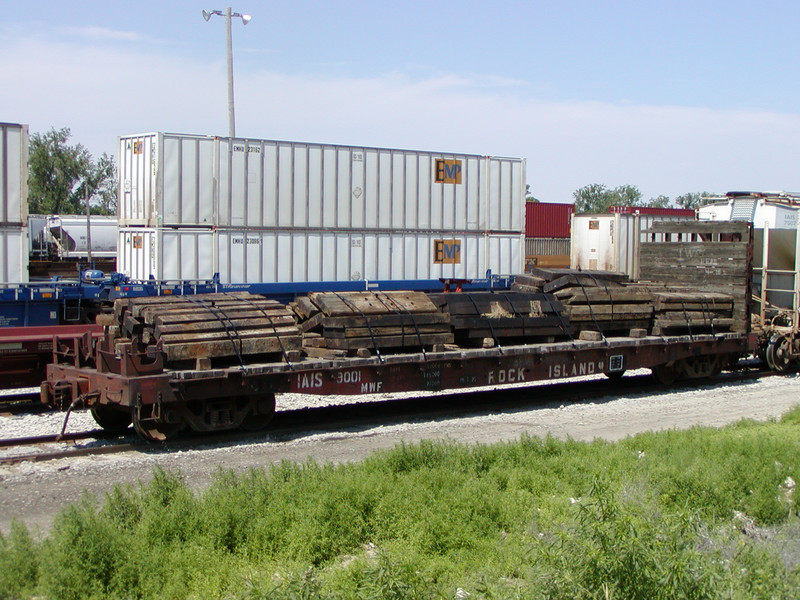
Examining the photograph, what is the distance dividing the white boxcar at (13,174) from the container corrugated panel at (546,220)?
3036 cm

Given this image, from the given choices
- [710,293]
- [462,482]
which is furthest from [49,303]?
[710,293]

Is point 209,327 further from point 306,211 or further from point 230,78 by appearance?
point 230,78

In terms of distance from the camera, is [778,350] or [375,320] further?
[778,350]

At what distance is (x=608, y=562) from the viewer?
484 centimetres

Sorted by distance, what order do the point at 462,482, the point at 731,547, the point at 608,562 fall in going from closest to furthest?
the point at 608,562 < the point at 731,547 < the point at 462,482

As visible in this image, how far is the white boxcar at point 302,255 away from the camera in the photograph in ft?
57.7

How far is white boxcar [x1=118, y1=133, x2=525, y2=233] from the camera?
688 inches

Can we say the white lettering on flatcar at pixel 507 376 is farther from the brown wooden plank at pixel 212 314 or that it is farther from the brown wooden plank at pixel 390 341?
the brown wooden plank at pixel 212 314

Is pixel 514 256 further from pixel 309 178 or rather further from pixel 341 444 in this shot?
pixel 341 444

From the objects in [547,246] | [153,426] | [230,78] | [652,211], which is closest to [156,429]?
[153,426]

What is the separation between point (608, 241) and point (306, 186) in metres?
12.9

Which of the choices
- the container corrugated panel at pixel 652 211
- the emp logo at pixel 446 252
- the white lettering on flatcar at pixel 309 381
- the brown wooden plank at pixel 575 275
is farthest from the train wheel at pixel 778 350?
the container corrugated panel at pixel 652 211

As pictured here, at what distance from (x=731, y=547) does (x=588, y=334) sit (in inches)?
340

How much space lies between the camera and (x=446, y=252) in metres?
21.0
